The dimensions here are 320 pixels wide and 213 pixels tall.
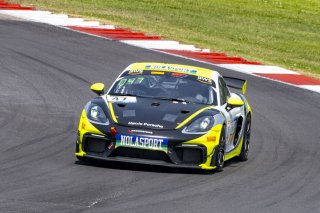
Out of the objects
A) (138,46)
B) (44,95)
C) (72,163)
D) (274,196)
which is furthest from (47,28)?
(274,196)

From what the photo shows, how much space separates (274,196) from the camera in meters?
11.2

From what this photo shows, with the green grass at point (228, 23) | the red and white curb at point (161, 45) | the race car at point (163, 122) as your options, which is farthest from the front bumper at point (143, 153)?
the green grass at point (228, 23)

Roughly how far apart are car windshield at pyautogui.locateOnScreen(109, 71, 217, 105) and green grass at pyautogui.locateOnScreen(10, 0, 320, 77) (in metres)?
A: 10.9

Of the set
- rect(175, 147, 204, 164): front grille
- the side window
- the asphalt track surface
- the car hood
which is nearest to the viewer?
the asphalt track surface

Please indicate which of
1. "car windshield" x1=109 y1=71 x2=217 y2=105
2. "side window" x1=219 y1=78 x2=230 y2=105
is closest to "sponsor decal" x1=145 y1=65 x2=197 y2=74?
"car windshield" x1=109 y1=71 x2=217 y2=105

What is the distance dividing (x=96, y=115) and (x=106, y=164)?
59 cm

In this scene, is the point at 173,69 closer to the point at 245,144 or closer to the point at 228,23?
the point at 245,144

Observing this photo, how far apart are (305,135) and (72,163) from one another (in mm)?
5200

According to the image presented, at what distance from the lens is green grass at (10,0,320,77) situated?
26.6 m

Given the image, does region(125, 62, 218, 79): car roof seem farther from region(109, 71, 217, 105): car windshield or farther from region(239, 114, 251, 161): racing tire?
region(239, 114, 251, 161): racing tire

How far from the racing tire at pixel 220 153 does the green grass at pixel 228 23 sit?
1174 cm

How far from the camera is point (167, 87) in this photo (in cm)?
1355

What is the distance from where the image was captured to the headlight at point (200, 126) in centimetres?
1241

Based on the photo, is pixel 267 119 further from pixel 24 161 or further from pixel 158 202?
pixel 158 202
